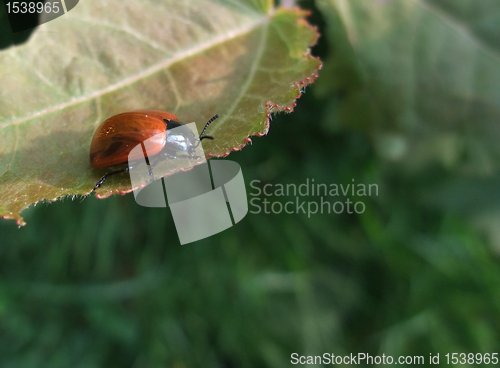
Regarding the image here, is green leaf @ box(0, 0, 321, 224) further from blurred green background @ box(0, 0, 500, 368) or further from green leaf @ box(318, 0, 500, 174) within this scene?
blurred green background @ box(0, 0, 500, 368)

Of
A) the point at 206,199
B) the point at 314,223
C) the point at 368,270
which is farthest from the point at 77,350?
the point at 368,270

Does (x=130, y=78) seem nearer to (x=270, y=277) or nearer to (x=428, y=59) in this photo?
(x=428, y=59)

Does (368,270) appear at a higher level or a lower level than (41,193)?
lower

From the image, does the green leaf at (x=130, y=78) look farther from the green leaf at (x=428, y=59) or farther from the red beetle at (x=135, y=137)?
the green leaf at (x=428, y=59)

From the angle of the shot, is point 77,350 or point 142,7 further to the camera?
point 77,350

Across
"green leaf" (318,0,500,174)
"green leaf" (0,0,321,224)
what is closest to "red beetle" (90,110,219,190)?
"green leaf" (0,0,321,224)

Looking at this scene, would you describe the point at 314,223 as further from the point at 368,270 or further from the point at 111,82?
the point at 111,82
